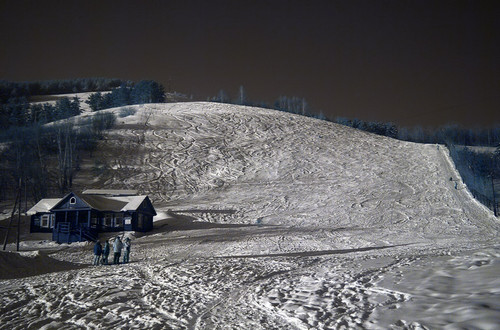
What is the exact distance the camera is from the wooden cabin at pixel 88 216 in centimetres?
4244

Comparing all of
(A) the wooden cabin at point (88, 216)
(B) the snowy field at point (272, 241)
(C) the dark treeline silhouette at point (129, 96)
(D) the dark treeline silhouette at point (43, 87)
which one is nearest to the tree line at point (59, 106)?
(C) the dark treeline silhouette at point (129, 96)

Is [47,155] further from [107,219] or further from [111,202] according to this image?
[107,219]

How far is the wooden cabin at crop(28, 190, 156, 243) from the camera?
42.4 m

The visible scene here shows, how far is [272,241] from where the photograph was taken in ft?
111

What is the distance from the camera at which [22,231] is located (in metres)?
45.8

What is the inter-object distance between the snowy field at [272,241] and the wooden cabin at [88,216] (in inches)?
107

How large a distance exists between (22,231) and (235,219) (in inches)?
912

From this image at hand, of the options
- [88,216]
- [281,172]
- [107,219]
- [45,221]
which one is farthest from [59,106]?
[88,216]

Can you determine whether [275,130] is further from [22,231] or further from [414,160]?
[22,231]

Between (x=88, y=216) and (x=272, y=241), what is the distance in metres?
21.6

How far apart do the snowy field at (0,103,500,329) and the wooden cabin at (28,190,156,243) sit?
2712 millimetres

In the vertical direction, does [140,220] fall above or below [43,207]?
below

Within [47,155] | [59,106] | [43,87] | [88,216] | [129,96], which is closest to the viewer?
[88,216]

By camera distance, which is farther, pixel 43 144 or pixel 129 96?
pixel 129 96
